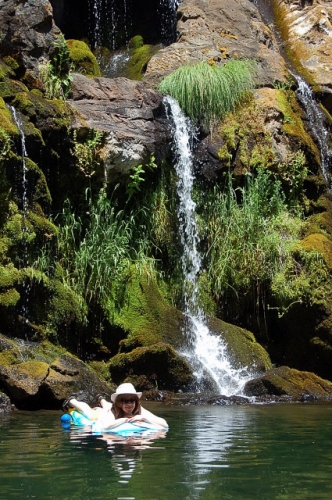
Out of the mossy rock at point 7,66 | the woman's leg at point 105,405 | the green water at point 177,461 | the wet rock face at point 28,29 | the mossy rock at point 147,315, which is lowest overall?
the green water at point 177,461

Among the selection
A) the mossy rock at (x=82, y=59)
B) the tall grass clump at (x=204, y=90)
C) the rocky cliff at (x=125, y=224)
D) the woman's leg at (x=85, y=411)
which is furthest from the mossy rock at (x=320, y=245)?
the woman's leg at (x=85, y=411)

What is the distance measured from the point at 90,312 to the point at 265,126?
18.2 ft

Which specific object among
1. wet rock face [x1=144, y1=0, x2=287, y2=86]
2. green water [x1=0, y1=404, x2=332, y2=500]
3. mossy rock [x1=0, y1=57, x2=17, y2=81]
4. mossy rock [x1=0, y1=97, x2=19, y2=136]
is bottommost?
green water [x1=0, y1=404, x2=332, y2=500]

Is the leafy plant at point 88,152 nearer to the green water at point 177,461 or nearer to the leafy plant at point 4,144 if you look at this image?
the leafy plant at point 4,144

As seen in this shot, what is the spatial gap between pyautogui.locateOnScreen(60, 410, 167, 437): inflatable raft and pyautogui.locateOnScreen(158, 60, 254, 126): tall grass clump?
8407mm

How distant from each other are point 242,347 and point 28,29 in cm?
675

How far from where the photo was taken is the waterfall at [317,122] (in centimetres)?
1580

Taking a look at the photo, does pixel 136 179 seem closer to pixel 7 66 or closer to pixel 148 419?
pixel 7 66

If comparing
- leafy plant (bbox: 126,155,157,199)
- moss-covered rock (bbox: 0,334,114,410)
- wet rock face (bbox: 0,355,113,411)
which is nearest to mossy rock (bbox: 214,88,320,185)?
leafy plant (bbox: 126,155,157,199)

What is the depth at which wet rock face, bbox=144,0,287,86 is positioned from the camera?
16.6 m

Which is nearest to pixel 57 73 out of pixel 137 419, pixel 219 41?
pixel 219 41

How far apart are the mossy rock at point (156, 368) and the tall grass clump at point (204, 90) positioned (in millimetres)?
5488

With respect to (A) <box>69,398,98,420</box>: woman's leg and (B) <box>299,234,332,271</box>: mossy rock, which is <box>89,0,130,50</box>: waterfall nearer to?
(B) <box>299,234,332,271</box>: mossy rock

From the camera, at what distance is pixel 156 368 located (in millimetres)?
11016
